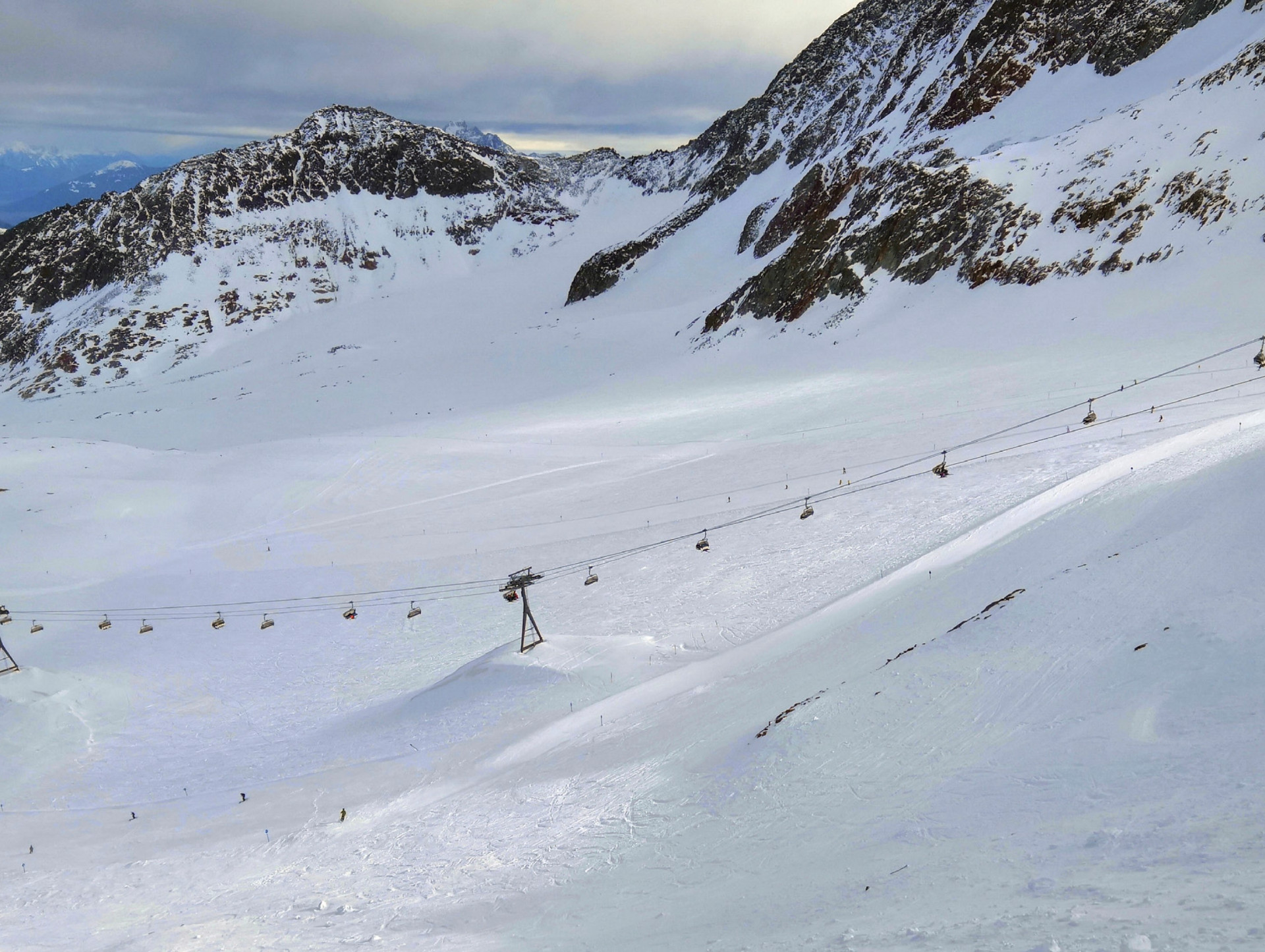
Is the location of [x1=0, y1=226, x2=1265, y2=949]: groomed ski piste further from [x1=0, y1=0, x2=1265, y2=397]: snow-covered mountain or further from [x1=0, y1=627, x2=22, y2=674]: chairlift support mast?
[x1=0, y1=0, x2=1265, y2=397]: snow-covered mountain

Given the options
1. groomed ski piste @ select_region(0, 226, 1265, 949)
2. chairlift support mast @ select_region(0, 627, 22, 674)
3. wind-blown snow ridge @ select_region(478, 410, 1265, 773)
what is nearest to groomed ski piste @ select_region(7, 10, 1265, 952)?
groomed ski piste @ select_region(0, 226, 1265, 949)

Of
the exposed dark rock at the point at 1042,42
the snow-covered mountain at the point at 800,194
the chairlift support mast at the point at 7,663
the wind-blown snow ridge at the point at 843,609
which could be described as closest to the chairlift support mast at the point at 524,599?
the wind-blown snow ridge at the point at 843,609

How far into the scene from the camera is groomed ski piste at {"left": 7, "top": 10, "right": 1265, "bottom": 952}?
1058 centimetres

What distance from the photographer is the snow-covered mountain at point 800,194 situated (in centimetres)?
6103

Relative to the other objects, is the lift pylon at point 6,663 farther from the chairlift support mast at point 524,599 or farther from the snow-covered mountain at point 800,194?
the snow-covered mountain at point 800,194

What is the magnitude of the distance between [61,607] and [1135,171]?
7095 cm

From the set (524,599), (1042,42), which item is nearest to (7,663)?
(524,599)

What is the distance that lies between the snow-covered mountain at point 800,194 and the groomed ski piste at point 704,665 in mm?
5582

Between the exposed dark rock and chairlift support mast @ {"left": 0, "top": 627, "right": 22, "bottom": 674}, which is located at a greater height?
the exposed dark rock

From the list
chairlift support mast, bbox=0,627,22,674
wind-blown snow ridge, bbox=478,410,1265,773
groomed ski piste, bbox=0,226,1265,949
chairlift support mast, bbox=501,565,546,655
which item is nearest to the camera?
groomed ski piste, bbox=0,226,1265,949

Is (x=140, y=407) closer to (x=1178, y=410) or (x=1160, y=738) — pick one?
(x=1178, y=410)

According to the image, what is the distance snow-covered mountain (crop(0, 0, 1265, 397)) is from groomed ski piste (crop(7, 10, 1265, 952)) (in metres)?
5.58

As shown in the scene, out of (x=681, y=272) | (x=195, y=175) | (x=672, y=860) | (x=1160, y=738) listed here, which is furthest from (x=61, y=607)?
(x=195, y=175)

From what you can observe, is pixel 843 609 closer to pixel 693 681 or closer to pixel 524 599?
pixel 693 681
